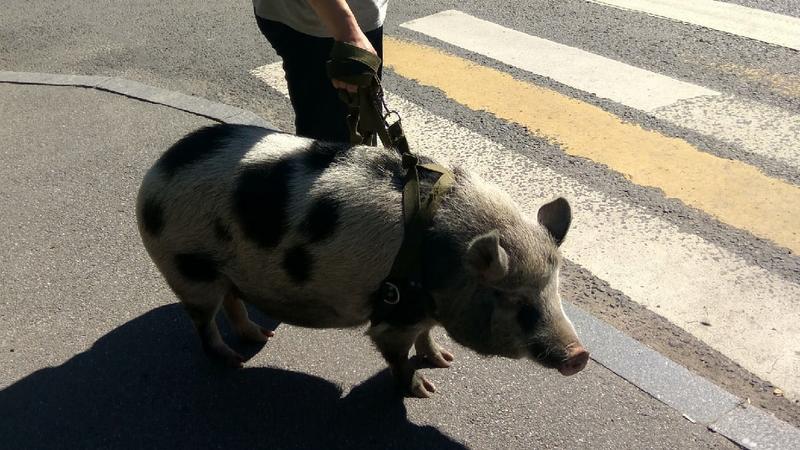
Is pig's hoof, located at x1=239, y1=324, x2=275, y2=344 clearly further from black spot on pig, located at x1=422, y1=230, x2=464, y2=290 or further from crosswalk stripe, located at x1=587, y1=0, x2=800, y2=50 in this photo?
crosswalk stripe, located at x1=587, y1=0, x2=800, y2=50

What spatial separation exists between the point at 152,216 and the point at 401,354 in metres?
1.25

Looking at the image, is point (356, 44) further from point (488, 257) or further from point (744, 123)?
point (744, 123)

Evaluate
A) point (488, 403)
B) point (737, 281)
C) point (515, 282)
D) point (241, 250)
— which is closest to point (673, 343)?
point (737, 281)

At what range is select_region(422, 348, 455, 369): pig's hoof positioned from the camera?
3854mm

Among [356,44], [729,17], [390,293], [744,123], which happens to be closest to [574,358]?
[390,293]

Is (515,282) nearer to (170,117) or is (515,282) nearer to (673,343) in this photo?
(673,343)

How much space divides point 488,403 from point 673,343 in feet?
3.34

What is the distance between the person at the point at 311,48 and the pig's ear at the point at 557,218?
980 mm

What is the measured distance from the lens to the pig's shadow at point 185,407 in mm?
3527

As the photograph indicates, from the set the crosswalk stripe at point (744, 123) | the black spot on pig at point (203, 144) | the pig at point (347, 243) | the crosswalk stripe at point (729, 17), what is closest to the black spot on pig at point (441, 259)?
the pig at point (347, 243)

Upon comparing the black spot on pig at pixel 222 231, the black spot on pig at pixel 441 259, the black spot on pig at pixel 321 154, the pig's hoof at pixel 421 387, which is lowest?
the pig's hoof at pixel 421 387

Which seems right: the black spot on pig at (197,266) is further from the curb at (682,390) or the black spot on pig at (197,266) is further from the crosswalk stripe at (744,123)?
the crosswalk stripe at (744,123)

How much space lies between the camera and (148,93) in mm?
6812

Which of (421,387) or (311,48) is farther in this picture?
(311,48)
